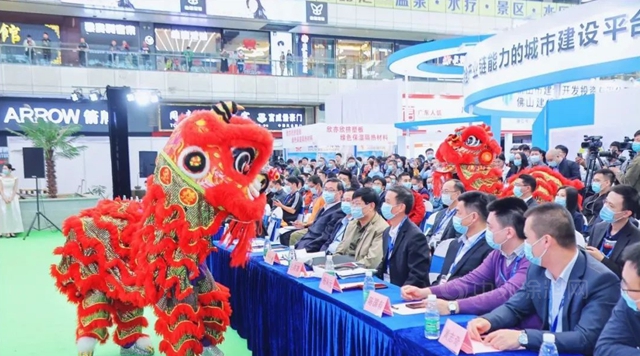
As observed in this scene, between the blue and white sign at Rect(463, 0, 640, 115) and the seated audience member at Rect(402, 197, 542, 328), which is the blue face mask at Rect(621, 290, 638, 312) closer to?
the seated audience member at Rect(402, 197, 542, 328)

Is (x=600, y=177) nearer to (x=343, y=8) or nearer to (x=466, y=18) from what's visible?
(x=343, y=8)

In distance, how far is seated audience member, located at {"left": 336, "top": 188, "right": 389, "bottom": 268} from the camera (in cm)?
336

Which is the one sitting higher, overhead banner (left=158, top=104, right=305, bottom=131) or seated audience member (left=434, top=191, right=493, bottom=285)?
overhead banner (left=158, top=104, right=305, bottom=131)

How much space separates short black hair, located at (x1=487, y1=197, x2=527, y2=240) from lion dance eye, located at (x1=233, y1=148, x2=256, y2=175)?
49.3 inches

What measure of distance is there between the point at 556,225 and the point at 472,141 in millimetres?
3643

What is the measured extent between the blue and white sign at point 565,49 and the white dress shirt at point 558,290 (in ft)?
14.4

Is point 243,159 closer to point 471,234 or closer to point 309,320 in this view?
point 309,320

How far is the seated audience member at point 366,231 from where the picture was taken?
336 cm

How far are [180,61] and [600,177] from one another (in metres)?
12.6

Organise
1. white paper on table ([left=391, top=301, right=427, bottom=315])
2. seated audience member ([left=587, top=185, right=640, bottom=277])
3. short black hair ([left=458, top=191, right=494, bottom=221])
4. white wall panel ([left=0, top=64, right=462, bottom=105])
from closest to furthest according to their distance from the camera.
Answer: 1. white paper on table ([left=391, top=301, right=427, bottom=315])
2. short black hair ([left=458, top=191, right=494, bottom=221])
3. seated audience member ([left=587, top=185, right=640, bottom=277])
4. white wall panel ([left=0, top=64, right=462, bottom=105])

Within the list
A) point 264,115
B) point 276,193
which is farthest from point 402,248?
point 264,115

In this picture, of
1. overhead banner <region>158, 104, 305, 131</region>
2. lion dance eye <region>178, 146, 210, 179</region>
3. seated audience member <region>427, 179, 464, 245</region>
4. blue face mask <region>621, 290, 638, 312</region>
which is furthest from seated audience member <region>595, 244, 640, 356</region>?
overhead banner <region>158, 104, 305, 131</region>

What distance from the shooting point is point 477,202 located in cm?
270

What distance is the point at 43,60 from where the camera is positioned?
13.0 m
